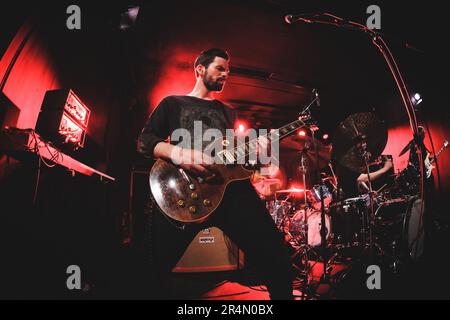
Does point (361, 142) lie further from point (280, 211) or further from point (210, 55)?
point (280, 211)

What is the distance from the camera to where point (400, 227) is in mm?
3443

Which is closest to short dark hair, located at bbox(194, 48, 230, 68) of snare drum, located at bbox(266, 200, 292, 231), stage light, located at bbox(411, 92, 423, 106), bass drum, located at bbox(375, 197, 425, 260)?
bass drum, located at bbox(375, 197, 425, 260)

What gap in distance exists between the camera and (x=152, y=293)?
5.40 feet

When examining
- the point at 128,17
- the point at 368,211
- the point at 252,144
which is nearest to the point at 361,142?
the point at 368,211

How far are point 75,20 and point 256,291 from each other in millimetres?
4646

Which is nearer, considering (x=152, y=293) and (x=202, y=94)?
(x=152, y=293)

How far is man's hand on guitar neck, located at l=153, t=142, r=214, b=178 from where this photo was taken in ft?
5.61

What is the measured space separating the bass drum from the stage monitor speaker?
7.34ft

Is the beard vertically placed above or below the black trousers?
above

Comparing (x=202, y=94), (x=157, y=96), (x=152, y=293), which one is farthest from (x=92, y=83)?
(x=152, y=293)

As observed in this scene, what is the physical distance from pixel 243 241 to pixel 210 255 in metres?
2.06

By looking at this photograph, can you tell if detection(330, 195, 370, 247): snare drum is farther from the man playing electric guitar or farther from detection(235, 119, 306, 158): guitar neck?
the man playing electric guitar

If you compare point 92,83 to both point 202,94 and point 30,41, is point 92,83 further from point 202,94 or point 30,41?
point 202,94

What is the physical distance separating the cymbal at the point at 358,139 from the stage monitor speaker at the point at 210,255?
6.93ft
